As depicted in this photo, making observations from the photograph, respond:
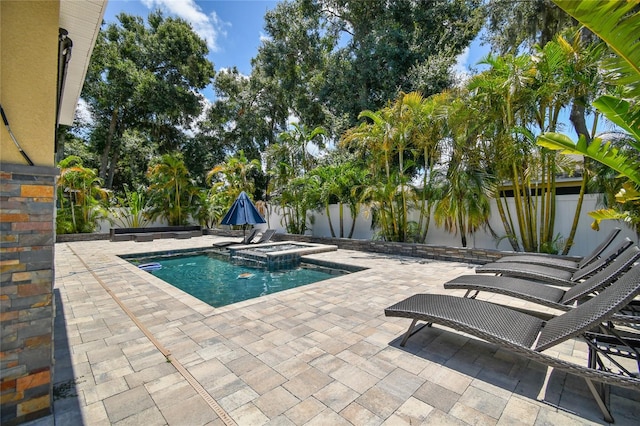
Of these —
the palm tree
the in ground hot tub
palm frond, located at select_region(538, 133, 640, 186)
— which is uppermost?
the palm tree

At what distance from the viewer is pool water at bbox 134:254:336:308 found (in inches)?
301

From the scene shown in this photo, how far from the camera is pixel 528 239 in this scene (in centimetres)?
944

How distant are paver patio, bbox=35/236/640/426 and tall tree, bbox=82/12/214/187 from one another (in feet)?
74.0

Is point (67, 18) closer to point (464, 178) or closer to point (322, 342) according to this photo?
point (322, 342)

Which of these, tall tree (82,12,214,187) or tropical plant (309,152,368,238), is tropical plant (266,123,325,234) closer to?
tropical plant (309,152,368,238)

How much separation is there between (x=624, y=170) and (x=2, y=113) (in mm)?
7934

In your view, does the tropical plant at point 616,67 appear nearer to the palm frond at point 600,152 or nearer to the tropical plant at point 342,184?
the palm frond at point 600,152

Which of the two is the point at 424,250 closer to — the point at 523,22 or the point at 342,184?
the point at 342,184

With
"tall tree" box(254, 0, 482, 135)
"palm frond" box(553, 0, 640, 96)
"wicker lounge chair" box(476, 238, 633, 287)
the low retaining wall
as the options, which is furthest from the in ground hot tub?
"tall tree" box(254, 0, 482, 135)

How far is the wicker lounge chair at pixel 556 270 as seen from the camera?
4.96m

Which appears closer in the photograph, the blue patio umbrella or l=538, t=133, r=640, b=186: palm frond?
l=538, t=133, r=640, b=186: palm frond

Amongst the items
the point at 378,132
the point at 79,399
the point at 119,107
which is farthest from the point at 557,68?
the point at 119,107

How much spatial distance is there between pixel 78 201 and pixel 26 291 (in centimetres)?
1965

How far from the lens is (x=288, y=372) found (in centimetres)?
330
